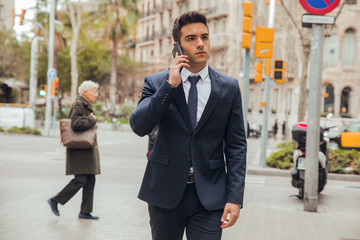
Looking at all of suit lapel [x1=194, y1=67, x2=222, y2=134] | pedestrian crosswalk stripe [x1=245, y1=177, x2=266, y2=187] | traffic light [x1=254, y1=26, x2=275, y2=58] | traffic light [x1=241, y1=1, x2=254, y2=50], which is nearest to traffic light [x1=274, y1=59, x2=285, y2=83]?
traffic light [x1=254, y1=26, x2=275, y2=58]

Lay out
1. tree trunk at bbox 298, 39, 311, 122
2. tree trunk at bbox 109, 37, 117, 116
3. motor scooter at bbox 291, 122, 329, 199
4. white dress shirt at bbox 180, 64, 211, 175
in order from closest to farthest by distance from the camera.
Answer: white dress shirt at bbox 180, 64, 211, 175 < motor scooter at bbox 291, 122, 329, 199 < tree trunk at bbox 298, 39, 311, 122 < tree trunk at bbox 109, 37, 117, 116

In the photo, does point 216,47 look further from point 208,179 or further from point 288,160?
point 208,179

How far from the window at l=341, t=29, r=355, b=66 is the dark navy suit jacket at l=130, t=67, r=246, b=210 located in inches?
1714

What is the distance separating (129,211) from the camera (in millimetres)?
7992

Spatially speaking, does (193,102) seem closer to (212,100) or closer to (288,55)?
(212,100)

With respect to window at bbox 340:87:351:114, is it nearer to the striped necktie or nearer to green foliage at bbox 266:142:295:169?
green foliage at bbox 266:142:295:169

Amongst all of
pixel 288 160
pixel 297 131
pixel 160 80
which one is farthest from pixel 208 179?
pixel 288 160

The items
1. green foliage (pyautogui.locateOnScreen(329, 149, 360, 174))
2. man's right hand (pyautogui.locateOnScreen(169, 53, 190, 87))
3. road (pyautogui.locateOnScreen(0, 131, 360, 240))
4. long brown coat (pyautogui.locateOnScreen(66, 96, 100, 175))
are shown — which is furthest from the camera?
green foliage (pyautogui.locateOnScreen(329, 149, 360, 174))

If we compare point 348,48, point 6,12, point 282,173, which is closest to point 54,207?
point 282,173

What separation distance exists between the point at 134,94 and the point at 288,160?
58573 millimetres

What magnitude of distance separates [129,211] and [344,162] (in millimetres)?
7927

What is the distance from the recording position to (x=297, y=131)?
988cm

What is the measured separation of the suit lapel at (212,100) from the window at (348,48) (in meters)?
43.5

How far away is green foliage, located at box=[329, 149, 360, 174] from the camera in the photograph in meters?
14.0
